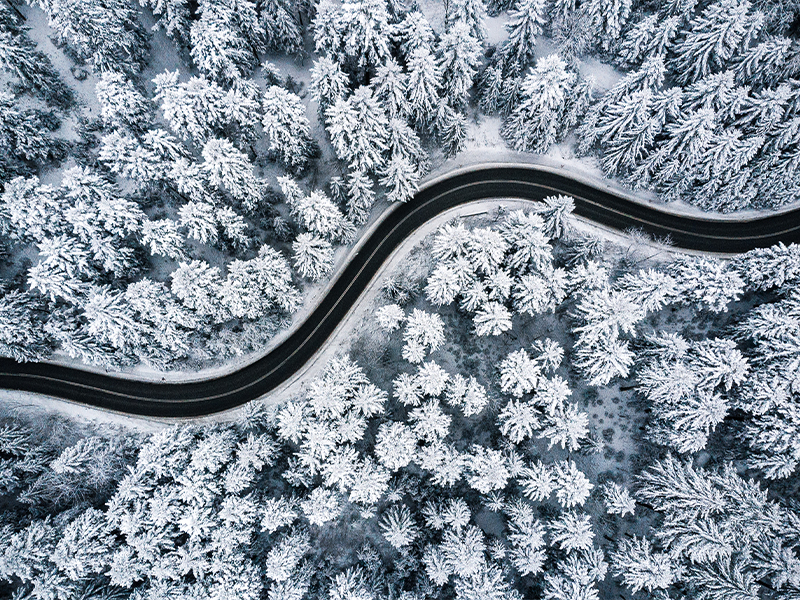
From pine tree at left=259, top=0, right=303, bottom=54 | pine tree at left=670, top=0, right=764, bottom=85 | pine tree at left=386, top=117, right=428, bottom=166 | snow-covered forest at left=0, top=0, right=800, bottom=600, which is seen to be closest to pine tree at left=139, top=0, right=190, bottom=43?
snow-covered forest at left=0, top=0, right=800, bottom=600

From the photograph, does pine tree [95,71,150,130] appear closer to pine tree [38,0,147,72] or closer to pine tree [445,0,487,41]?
pine tree [38,0,147,72]

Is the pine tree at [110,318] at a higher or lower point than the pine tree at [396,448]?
higher

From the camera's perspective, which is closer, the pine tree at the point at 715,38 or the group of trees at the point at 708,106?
the pine tree at the point at 715,38

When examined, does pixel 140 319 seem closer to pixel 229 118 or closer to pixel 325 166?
pixel 229 118

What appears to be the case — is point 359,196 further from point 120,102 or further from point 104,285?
point 104,285

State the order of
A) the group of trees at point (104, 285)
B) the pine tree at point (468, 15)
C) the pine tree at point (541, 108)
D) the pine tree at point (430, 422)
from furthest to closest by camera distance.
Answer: the pine tree at point (468, 15), the pine tree at point (541, 108), the group of trees at point (104, 285), the pine tree at point (430, 422)

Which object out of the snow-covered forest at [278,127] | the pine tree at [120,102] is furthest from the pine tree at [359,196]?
the pine tree at [120,102]

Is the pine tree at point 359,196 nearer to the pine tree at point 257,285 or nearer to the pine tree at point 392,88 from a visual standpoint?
the pine tree at point 392,88
